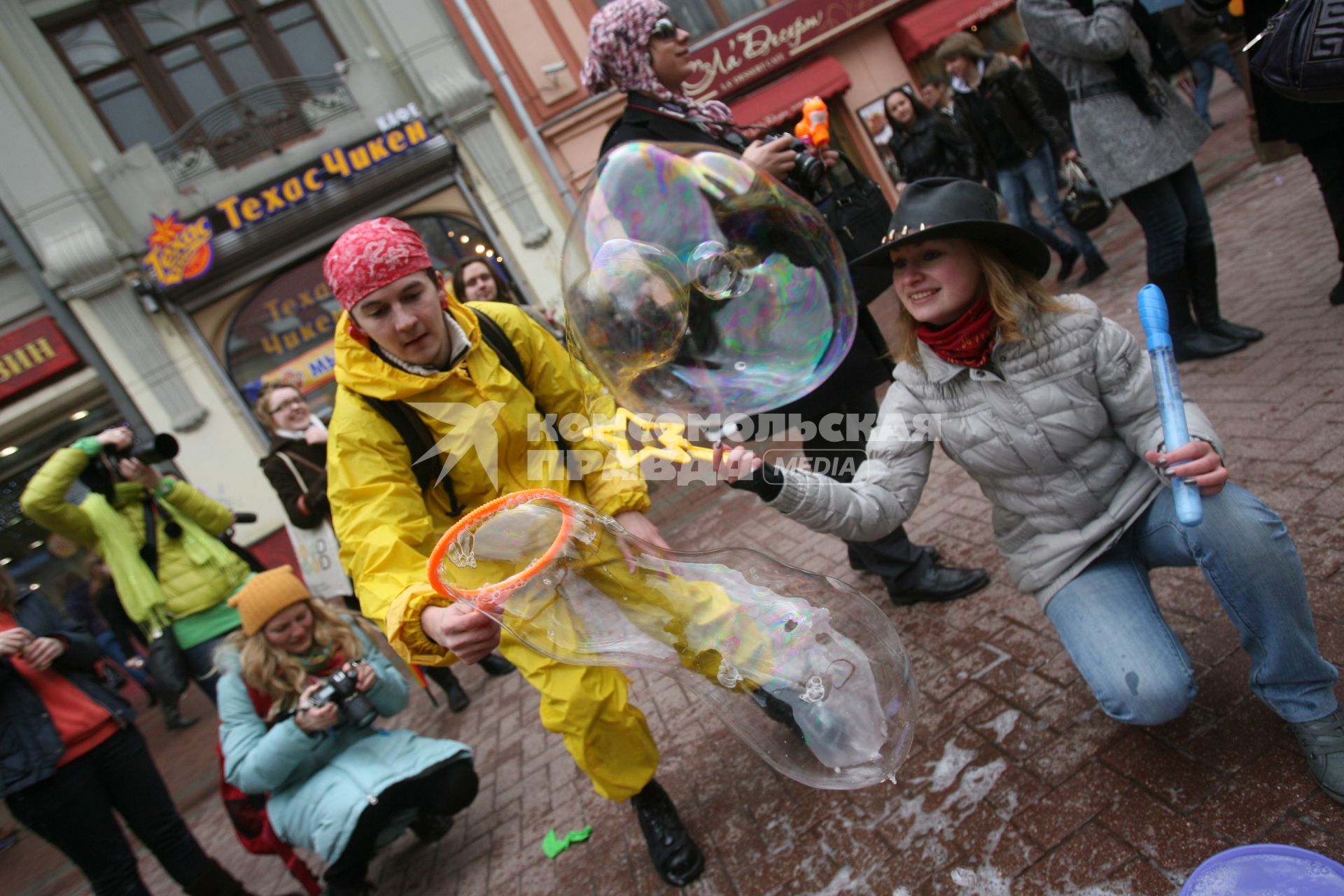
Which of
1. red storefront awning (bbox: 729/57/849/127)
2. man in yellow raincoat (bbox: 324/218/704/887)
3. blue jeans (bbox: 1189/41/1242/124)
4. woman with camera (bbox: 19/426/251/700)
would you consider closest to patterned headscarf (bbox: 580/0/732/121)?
man in yellow raincoat (bbox: 324/218/704/887)

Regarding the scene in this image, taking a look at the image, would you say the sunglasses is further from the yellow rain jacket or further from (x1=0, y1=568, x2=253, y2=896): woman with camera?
(x1=0, y1=568, x2=253, y2=896): woman with camera

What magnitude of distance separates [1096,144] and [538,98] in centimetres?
917

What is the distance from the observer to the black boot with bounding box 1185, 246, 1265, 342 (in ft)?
12.3

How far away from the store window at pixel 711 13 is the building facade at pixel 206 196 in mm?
3710

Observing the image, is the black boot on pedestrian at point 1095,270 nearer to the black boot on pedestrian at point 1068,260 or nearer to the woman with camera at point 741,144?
the black boot on pedestrian at point 1068,260

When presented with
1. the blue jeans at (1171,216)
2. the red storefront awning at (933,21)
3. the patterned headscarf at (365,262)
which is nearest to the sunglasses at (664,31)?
the patterned headscarf at (365,262)

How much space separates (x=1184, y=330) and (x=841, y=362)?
99.8 inches

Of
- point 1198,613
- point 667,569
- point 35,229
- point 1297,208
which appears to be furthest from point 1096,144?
point 35,229

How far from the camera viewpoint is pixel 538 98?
1116 cm

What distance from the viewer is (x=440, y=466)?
215 centimetres

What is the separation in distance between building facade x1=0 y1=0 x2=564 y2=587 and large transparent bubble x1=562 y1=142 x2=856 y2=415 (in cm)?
837

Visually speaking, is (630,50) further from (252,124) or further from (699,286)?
(252,124)

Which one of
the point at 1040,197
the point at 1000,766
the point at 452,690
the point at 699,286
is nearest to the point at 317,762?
the point at 452,690

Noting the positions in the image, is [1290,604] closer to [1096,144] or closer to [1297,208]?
[1096,144]
